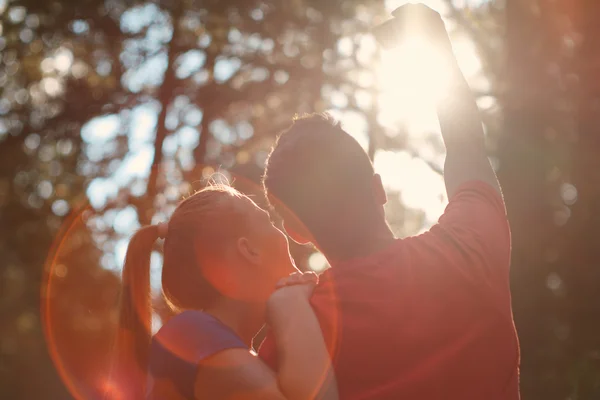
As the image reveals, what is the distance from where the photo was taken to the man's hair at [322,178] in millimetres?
2020

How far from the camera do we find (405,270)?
6.11ft

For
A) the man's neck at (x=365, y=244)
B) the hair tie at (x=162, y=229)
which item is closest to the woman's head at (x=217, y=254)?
the hair tie at (x=162, y=229)

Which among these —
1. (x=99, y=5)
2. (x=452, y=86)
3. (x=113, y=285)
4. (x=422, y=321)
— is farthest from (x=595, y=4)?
(x=113, y=285)

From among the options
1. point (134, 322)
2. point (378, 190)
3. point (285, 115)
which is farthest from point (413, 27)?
point (285, 115)

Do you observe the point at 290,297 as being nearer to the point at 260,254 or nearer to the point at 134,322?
the point at 260,254

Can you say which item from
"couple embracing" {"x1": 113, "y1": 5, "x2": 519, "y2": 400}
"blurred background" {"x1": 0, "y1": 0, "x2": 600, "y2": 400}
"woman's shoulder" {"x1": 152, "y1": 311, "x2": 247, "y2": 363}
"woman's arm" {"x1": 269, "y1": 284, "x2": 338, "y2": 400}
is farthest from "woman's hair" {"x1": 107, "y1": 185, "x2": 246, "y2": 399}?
"blurred background" {"x1": 0, "y1": 0, "x2": 600, "y2": 400}

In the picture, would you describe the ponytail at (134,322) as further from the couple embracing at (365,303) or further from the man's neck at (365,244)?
the man's neck at (365,244)

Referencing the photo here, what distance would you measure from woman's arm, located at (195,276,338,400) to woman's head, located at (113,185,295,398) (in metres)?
0.51

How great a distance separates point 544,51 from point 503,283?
7.12 m

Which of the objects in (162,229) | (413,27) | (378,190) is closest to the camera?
(378,190)

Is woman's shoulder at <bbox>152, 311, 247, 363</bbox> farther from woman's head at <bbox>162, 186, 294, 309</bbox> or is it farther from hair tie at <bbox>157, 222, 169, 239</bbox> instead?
hair tie at <bbox>157, 222, 169, 239</bbox>

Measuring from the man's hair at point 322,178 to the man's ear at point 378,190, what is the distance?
19 mm

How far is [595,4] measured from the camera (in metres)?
8.70

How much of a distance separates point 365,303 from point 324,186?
→ 411mm
